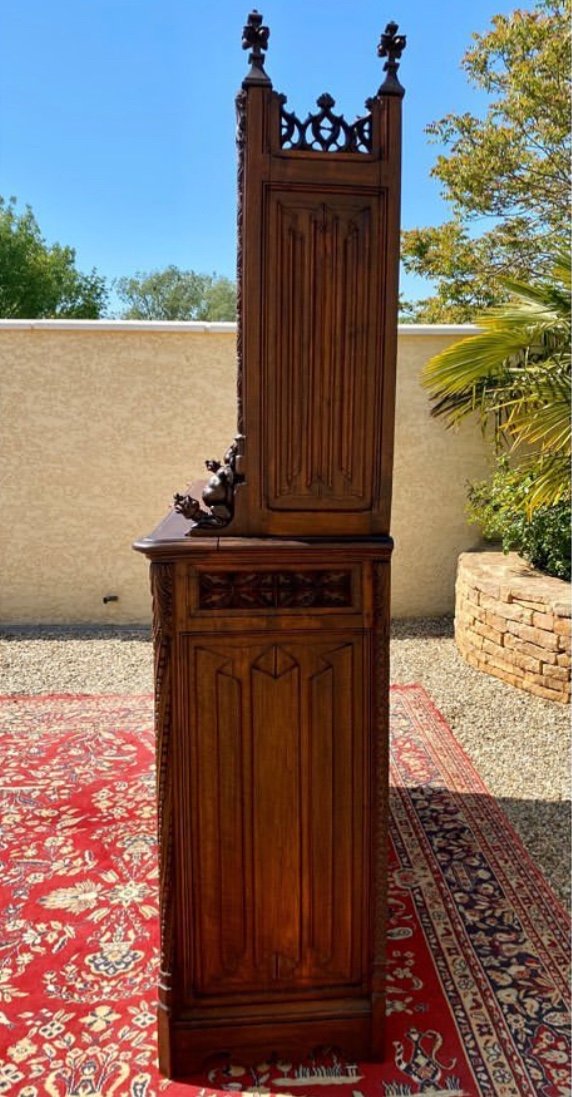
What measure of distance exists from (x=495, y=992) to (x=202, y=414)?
4.47m

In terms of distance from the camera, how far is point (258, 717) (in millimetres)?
1649

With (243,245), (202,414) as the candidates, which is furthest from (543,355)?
(243,245)

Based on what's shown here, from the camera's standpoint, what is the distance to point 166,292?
21484 mm

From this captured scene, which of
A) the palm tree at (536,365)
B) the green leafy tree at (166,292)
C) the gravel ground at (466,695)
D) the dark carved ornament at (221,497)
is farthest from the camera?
the green leafy tree at (166,292)

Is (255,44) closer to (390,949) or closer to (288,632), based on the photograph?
(288,632)

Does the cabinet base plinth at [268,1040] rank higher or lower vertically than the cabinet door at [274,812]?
lower

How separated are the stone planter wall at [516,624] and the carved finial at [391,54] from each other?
3164mm

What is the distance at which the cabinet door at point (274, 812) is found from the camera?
1637mm

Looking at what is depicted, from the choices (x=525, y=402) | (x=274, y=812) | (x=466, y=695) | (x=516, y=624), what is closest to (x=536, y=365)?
(x=525, y=402)

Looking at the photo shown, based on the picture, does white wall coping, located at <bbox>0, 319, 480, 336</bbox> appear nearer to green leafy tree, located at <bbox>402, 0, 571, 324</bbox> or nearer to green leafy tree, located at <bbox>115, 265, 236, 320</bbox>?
green leafy tree, located at <bbox>402, 0, 571, 324</bbox>

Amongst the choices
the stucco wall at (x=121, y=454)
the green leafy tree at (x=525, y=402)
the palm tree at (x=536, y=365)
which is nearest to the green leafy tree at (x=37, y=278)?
the stucco wall at (x=121, y=454)

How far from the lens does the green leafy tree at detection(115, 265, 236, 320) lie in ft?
69.4

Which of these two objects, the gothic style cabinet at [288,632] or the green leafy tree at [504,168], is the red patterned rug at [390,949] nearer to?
the gothic style cabinet at [288,632]

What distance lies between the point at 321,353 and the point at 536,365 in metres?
2.96
